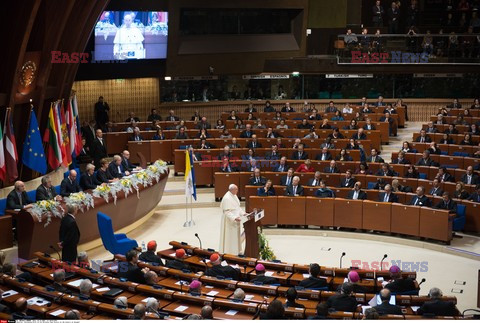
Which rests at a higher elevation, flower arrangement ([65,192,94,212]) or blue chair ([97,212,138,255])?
flower arrangement ([65,192,94,212])

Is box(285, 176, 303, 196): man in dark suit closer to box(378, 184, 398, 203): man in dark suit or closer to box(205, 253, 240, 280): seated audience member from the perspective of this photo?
box(378, 184, 398, 203): man in dark suit

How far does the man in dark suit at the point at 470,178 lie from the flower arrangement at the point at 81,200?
956 centimetres

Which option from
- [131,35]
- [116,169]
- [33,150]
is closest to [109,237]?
[116,169]

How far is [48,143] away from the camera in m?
20.4

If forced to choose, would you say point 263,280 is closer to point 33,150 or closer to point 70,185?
point 70,185

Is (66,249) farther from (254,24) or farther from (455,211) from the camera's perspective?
(254,24)

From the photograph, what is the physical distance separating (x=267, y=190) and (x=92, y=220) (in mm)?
4854

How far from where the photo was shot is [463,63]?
91.0 ft

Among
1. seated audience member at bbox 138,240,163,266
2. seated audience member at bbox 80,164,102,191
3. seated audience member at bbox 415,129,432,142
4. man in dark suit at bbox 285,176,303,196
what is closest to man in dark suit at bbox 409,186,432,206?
man in dark suit at bbox 285,176,303,196

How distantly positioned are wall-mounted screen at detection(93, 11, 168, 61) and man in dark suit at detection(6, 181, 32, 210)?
10.0 metres

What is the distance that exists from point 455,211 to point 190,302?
888 cm

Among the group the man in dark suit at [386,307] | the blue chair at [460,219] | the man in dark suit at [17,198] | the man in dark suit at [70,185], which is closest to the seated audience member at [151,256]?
the man in dark suit at [17,198]

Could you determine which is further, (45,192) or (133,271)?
(45,192)

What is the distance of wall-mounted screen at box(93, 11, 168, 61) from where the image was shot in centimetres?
2578
